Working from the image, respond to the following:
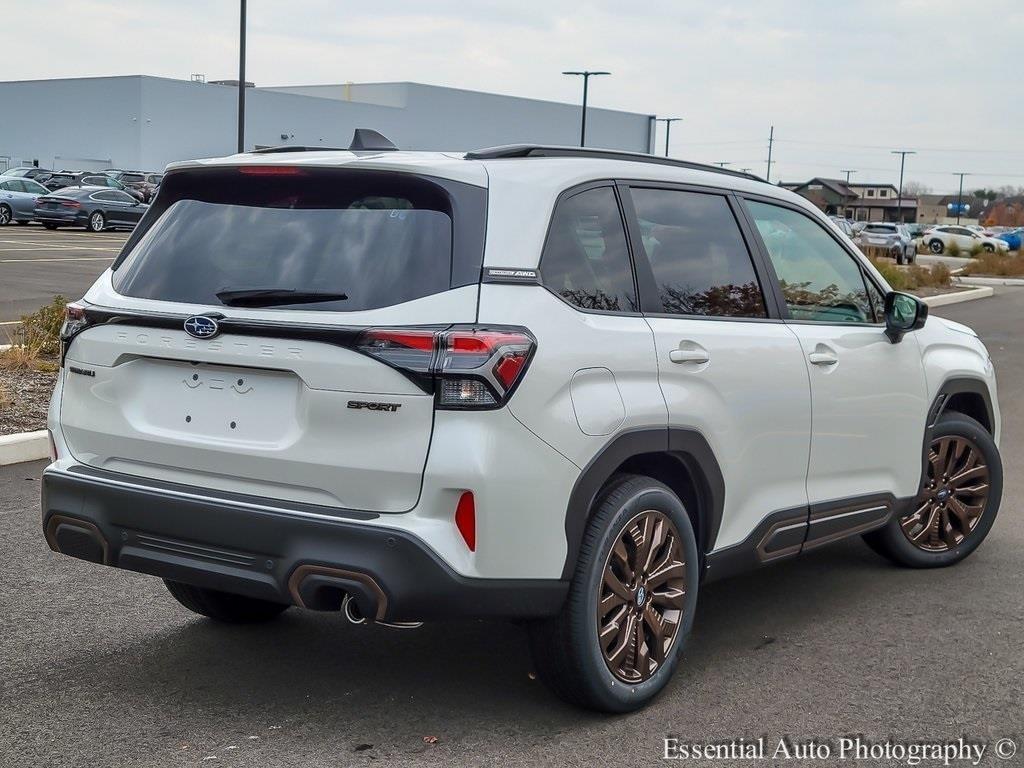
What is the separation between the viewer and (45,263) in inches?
1003

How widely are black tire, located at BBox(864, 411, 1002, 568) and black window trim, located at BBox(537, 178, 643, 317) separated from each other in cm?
241

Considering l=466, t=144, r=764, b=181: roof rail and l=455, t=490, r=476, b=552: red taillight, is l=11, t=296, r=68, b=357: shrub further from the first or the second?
l=455, t=490, r=476, b=552: red taillight

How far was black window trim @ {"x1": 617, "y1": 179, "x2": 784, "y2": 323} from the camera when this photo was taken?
469 cm

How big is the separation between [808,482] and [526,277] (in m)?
1.84

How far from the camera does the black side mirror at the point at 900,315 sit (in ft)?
19.3

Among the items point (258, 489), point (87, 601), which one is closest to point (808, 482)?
point (258, 489)

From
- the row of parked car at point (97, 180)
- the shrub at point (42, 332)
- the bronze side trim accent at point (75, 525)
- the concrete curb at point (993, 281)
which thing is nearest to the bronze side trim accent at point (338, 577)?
the bronze side trim accent at point (75, 525)

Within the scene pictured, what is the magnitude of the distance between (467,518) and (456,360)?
462 millimetres

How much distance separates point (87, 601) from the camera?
5688 mm

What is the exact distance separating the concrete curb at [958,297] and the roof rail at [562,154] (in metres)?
22.4

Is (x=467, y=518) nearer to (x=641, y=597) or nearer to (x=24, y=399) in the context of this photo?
(x=641, y=597)

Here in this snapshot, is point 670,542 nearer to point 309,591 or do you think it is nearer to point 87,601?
point 309,591

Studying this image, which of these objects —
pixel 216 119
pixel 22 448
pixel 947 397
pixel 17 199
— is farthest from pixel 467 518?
pixel 216 119

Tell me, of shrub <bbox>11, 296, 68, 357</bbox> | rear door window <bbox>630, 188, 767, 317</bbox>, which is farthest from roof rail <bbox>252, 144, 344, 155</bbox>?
shrub <bbox>11, 296, 68, 357</bbox>
